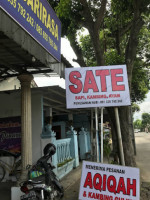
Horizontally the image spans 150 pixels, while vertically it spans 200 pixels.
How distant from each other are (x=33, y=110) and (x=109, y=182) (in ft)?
12.2

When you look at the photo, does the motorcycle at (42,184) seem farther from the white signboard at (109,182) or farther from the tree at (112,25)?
the tree at (112,25)

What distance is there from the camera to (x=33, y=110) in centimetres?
678

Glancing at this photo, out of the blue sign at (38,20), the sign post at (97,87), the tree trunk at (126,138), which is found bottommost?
the tree trunk at (126,138)

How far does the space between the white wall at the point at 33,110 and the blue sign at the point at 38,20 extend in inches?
106

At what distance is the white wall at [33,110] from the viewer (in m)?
6.48

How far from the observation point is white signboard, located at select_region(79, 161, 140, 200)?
372 centimetres

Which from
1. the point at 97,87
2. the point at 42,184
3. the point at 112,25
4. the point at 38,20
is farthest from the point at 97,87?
the point at 112,25

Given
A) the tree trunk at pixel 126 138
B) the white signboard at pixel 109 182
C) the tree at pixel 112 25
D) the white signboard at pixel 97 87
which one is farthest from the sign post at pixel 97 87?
the tree at pixel 112 25

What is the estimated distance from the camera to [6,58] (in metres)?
4.77

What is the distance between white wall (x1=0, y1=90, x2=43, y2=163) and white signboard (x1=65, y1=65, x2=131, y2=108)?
2580 millimetres

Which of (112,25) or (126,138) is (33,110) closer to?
(126,138)

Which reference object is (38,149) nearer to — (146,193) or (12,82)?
(146,193)

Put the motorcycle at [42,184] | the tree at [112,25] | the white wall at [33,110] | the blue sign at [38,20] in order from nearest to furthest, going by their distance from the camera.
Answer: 1. the blue sign at [38,20]
2. the motorcycle at [42,184]
3. the tree at [112,25]
4. the white wall at [33,110]

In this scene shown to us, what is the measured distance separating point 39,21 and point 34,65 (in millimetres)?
1748
